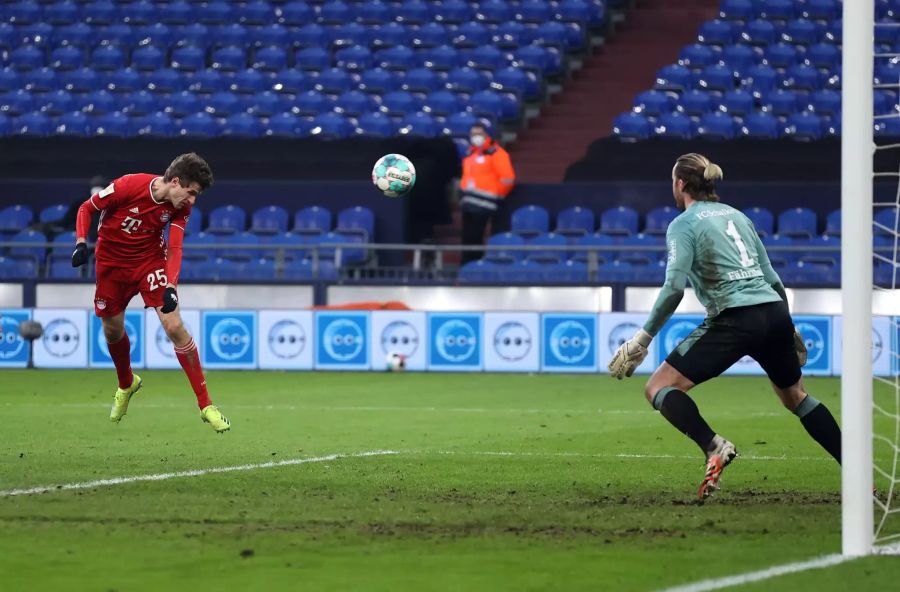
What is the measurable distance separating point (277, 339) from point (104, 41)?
35.1 feet

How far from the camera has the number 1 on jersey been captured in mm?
8352

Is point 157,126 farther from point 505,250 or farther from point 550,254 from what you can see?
point 550,254

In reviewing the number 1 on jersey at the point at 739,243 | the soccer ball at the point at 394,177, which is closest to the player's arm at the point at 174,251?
the soccer ball at the point at 394,177

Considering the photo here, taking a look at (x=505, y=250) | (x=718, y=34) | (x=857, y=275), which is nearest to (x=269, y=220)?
(x=505, y=250)

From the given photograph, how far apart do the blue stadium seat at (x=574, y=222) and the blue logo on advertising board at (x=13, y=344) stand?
25.7 ft

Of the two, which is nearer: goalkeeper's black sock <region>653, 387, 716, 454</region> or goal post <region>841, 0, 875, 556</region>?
goal post <region>841, 0, 875, 556</region>

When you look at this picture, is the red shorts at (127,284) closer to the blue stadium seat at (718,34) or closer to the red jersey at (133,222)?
the red jersey at (133,222)

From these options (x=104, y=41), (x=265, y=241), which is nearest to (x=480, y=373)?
(x=265, y=241)

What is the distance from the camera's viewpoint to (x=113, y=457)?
34.8ft

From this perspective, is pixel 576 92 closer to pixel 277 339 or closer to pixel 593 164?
pixel 593 164

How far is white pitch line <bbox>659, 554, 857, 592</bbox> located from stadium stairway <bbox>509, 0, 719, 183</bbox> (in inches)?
777

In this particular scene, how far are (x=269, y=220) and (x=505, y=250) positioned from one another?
4237 mm

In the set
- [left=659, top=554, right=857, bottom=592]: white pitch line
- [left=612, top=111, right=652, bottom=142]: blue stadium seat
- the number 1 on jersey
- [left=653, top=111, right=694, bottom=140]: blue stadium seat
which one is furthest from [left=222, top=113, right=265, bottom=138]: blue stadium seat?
[left=659, top=554, right=857, bottom=592]: white pitch line

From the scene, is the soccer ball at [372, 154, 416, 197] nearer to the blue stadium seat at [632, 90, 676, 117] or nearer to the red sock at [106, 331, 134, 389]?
the red sock at [106, 331, 134, 389]
